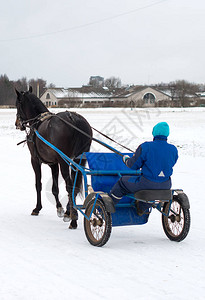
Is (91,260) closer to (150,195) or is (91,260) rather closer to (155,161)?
(150,195)

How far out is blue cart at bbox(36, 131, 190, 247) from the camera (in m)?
5.14

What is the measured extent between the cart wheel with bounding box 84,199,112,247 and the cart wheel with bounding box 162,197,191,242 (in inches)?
33.5

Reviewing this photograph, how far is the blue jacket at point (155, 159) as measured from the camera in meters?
5.09

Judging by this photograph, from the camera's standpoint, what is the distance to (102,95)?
98688 millimetres

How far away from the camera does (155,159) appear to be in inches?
201

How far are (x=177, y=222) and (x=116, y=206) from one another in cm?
82

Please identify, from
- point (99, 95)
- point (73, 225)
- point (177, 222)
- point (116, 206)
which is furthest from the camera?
point (99, 95)

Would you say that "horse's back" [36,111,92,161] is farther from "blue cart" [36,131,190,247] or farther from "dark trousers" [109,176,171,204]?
"dark trousers" [109,176,171,204]

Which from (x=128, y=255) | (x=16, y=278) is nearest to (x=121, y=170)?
(x=128, y=255)

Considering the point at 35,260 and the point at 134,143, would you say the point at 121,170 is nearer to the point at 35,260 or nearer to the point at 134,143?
the point at 35,260

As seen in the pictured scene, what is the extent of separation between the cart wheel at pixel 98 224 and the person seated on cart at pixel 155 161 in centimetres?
44

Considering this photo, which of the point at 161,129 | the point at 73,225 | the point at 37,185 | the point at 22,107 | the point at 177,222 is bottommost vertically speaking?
the point at 73,225

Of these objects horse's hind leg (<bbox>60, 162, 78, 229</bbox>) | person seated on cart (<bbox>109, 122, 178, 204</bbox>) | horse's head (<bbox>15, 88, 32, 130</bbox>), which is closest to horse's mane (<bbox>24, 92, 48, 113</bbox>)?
horse's head (<bbox>15, 88, 32, 130</bbox>)

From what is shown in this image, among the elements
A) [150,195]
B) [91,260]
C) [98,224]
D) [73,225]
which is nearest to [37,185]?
[73,225]
